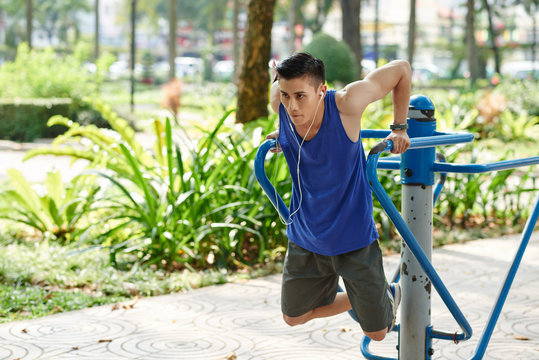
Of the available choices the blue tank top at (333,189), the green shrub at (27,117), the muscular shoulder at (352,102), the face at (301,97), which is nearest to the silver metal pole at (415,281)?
the blue tank top at (333,189)

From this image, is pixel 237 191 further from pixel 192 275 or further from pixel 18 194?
pixel 18 194

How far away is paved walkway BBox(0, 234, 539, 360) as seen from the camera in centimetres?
366

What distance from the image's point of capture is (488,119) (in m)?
15.2

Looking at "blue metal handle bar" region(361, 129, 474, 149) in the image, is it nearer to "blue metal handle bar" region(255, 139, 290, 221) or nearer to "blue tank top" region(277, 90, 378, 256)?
"blue tank top" region(277, 90, 378, 256)

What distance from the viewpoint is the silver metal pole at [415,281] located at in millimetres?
2885

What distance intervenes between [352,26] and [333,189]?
1964 centimetres

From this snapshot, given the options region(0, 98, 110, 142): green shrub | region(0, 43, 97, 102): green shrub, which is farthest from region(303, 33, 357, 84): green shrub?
region(0, 98, 110, 142): green shrub

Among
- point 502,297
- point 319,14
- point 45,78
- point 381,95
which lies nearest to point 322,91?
point 381,95

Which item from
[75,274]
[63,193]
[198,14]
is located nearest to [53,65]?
[63,193]

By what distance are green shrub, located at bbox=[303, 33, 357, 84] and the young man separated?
15.0 m

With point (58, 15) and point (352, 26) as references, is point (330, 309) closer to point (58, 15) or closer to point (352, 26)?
point (352, 26)

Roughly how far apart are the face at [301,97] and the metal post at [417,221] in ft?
1.54

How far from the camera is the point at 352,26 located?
21.7 meters

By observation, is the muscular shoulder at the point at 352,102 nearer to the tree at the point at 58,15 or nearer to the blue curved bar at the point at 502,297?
the blue curved bar at the point at 502,297
